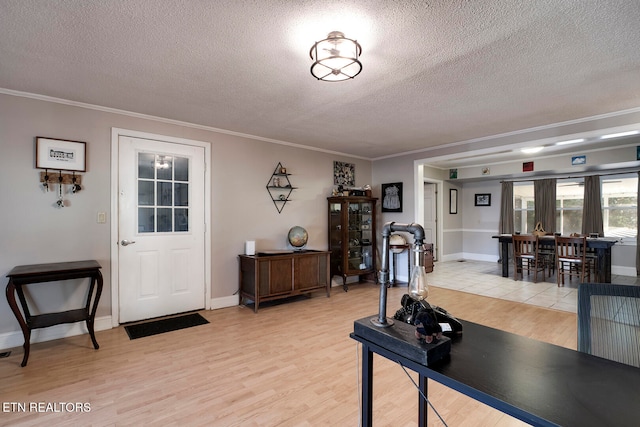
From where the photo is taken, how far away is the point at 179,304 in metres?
3.79

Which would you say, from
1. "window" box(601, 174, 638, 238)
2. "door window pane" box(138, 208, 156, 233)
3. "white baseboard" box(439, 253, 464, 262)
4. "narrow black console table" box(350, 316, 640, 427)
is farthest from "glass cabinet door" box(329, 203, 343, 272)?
"window" box(601, 174, 638, 238)

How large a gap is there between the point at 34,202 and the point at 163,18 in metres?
2.38

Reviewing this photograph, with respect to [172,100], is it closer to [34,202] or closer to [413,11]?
[34,202]

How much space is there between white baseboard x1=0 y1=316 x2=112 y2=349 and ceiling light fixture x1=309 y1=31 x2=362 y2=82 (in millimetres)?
3318

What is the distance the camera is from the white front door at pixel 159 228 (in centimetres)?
345

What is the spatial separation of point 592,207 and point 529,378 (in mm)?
7486

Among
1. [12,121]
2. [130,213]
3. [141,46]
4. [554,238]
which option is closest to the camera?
[141,46]

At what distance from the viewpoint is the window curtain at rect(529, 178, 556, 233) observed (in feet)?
22.7

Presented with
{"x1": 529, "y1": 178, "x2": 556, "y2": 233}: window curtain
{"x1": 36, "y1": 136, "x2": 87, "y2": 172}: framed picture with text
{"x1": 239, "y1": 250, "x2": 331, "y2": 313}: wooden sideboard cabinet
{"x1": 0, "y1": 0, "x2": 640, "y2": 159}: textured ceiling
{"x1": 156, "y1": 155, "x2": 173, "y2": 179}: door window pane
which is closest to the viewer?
{"x1": 0, "y1": 0, "x2": 640, "y2": 159}: textured ceiling

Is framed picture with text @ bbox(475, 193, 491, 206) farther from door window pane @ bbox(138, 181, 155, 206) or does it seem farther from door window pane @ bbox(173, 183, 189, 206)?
door window pane @ bbox(138, 181, 155, 206)

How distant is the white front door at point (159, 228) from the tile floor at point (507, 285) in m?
4.06

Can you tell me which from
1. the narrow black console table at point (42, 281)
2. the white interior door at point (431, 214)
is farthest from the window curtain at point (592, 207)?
the narrow black console table at point (42, 281)

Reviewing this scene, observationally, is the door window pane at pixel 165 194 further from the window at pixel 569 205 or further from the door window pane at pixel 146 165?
the window at pixel 569 205

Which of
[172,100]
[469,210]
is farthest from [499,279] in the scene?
[172,100]
